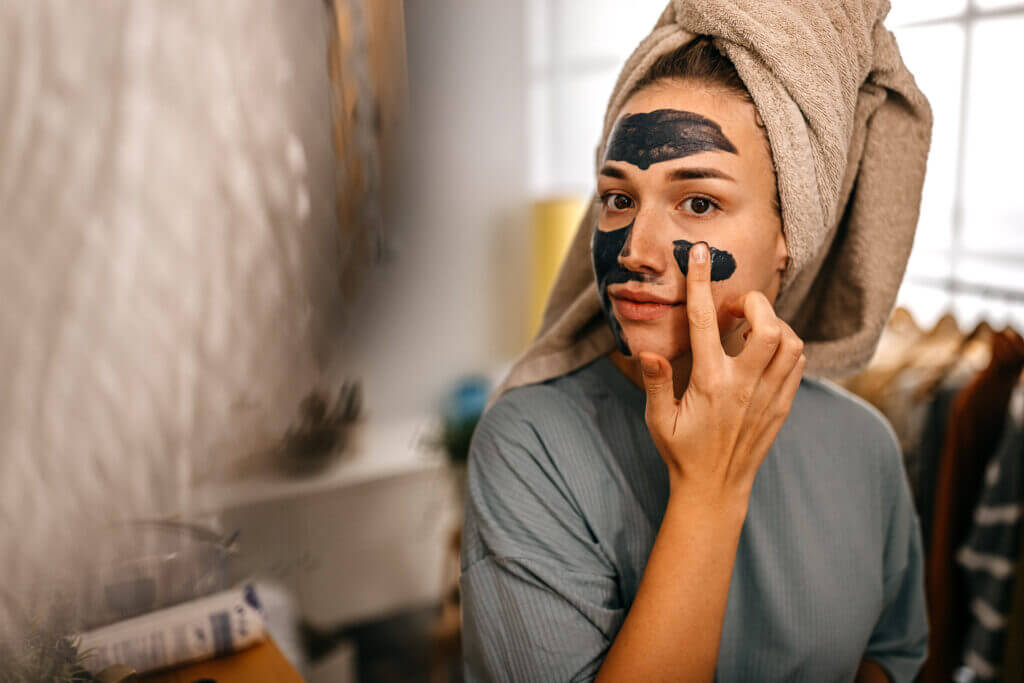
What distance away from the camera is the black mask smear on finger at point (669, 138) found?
1.75 feet

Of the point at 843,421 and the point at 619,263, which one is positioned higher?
the point at 619,263

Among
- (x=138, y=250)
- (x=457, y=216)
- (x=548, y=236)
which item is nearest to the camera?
(x=138, y=250)

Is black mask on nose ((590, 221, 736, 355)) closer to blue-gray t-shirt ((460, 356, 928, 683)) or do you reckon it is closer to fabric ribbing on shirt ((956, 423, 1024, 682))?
blue-gray t-shirt ((460, 356, 928, 683))

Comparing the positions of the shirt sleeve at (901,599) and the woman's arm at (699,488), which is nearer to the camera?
the woman's arm at (699,488)

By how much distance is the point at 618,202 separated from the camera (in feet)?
1.89

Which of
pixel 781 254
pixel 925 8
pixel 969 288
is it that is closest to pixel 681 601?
pixel 781 254

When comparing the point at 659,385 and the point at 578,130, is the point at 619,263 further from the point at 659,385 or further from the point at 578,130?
the point at 578,130

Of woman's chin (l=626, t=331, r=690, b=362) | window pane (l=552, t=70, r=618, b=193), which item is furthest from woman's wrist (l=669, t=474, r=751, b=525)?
window pane (l=552, t=70, r=618, b=193)

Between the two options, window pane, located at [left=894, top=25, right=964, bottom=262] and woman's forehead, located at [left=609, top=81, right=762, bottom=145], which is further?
window pane, located at [left=894, top=25, right=964, bottom=262]

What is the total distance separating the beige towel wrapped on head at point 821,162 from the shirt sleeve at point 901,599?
0.52 feet

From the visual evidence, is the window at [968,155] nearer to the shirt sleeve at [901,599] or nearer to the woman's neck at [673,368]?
the shirt sleeve at [901,599]

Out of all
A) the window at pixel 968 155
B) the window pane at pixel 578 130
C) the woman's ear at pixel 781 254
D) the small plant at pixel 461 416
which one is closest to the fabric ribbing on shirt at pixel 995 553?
the window at pixel 968 155

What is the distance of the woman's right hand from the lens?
0.48m

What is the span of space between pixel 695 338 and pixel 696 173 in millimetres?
130
